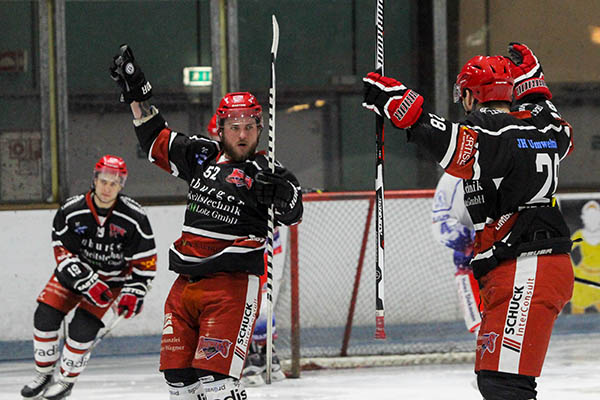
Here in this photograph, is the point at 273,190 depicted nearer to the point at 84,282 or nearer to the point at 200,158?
the point at 200,158

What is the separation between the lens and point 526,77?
342 centimetres

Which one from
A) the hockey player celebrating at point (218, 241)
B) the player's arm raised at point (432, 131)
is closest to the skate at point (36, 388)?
the hockey player celebrating at point (218, 241)

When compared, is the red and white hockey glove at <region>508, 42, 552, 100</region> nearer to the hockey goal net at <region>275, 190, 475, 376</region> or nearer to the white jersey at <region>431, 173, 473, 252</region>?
the white jersey at <region>431, 173, 473, 252</region>

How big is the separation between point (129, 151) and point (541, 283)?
4.96m

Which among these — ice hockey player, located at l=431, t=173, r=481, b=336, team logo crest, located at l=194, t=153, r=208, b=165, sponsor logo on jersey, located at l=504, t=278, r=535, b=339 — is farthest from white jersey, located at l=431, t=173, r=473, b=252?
sponsor logo on jersey, located at l=504, t=278, r=535, b=339

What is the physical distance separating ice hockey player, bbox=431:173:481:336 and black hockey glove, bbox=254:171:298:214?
166 cm

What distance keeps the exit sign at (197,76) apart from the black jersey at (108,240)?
2446mm

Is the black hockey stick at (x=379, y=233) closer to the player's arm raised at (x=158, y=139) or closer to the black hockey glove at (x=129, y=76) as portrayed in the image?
the player's arm raised at (x=158, y=139)

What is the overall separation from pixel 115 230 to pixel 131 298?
0.37 m

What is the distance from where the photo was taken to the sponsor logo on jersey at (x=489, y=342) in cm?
297

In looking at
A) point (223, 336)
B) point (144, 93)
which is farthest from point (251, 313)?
point (144, 93)

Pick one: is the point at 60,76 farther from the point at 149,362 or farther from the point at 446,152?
the point at 446,152

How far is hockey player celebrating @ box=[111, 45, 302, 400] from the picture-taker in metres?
3.41

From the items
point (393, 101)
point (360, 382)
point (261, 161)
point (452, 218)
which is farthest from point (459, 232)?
point (393, 101)
